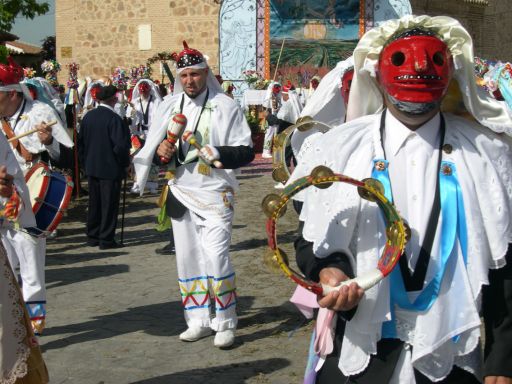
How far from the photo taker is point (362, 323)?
2547 millimetres

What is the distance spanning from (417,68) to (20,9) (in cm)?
2051

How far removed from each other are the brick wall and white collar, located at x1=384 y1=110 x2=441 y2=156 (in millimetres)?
27337

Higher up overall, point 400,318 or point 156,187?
point 400,318

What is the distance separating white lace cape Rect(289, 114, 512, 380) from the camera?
2525 millimetres

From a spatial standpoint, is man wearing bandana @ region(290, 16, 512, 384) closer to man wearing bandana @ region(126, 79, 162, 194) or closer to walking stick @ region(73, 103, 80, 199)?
walking stick @ region(73, 103, 80, 199)

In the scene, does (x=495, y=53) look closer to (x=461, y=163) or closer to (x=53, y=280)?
(x=53, y=280)

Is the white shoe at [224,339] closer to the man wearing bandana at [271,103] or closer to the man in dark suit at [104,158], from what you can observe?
the man in dark suit at [104,158]

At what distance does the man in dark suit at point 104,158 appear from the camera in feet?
34.1

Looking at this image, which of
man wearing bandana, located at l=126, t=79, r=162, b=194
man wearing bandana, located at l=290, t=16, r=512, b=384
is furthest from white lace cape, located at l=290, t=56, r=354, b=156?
man wearing bandana, located at l=126, t=79, r=162, b=194

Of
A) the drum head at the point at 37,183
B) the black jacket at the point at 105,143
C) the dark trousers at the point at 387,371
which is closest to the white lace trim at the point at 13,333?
the dark trousers at the point at 387,371

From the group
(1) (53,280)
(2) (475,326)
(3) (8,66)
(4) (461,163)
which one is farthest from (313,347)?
(1) (53,280)

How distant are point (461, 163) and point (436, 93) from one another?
9.5 inches

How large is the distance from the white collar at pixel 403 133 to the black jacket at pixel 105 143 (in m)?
8.03

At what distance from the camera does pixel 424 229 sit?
8.48ft
